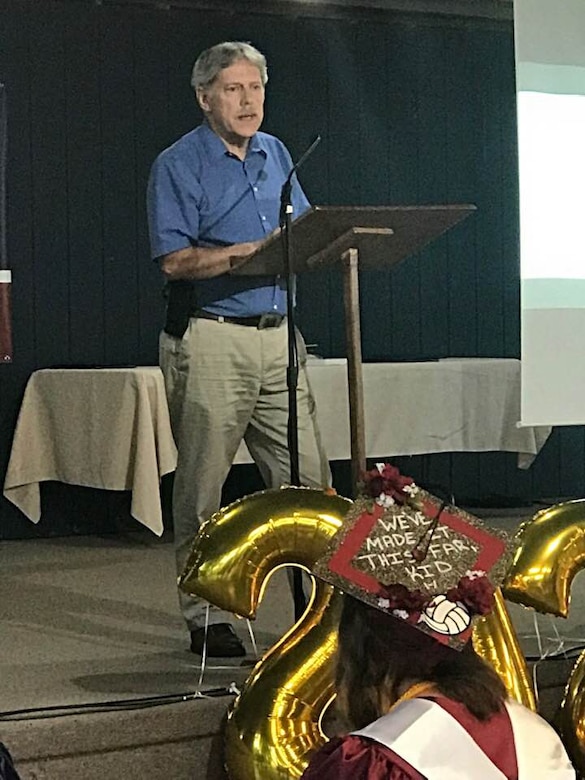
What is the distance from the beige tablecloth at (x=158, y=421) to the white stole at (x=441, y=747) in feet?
8.13

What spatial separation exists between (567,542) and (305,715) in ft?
1.85

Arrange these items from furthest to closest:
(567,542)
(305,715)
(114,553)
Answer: (114,553), (567,542), (305,715)

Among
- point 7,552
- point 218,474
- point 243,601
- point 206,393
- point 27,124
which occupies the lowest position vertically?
point 7,552

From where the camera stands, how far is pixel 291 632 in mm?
2043

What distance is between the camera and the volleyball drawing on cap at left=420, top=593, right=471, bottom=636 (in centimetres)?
150

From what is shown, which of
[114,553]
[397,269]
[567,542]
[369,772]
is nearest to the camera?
[369,772]

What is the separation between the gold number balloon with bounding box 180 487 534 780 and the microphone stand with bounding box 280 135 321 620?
0.30 meters

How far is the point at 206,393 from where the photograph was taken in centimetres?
253

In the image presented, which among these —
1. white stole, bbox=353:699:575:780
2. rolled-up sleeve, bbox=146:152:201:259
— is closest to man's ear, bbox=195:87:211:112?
rolled-up sleeve, bbox=146:152:201:259

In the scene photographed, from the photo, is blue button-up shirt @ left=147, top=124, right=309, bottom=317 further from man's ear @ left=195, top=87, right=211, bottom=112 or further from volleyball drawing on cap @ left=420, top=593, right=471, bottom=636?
volleyball drawing on cap @ left=420, top=593, right=471, bottom=636

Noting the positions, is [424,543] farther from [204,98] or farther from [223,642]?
[204,98]

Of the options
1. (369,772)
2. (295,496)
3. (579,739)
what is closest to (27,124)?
(295,496)

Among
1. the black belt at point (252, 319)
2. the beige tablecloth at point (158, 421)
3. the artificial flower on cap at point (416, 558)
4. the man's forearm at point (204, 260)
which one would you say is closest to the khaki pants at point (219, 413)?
the black belt at point (252, 319)

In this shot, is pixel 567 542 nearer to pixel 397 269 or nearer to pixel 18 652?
pixel 18 652
